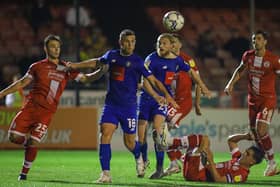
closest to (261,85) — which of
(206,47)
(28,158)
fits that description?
(28,158)

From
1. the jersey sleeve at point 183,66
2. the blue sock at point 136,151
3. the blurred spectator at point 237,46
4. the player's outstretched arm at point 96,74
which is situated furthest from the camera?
the blurred spectator at point 237,46

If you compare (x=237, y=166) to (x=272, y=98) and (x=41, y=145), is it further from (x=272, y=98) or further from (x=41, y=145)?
(x=41, y=145)

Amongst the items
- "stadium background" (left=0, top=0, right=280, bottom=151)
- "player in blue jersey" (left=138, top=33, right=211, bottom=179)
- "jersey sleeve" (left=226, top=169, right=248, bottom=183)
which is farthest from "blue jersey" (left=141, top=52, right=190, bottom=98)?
"stadium background" (left=0, top=0, right=280, bottom=151)

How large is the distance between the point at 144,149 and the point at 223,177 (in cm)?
216

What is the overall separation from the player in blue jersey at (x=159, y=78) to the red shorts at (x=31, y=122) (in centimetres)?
171

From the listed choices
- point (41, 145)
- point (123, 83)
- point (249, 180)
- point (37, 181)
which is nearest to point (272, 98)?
point (249, 180)

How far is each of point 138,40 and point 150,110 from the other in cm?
1698

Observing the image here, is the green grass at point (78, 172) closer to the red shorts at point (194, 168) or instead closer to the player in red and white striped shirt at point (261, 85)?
the red shorts at point (194, 168)

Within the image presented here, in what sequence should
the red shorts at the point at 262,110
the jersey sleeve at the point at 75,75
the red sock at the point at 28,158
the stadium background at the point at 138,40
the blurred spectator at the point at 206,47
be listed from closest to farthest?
the red sock at the point at 28,158 < the jersey sleeve at the point at 75,75 < the red shorts at the point at 262,110 < the stadium background at the point at 138,40 < the blurred spectator at the point at 206,47

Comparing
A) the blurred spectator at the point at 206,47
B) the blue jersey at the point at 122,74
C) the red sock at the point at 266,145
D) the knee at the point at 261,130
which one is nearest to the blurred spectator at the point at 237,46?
the blurred spectator at the point at 206,47

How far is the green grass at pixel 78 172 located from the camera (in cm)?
1343

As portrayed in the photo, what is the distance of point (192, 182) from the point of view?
1361 cm

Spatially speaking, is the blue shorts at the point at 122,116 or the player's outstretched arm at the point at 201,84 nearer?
the blue shorts at the point at 122,116

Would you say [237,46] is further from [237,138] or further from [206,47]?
[237,138]
